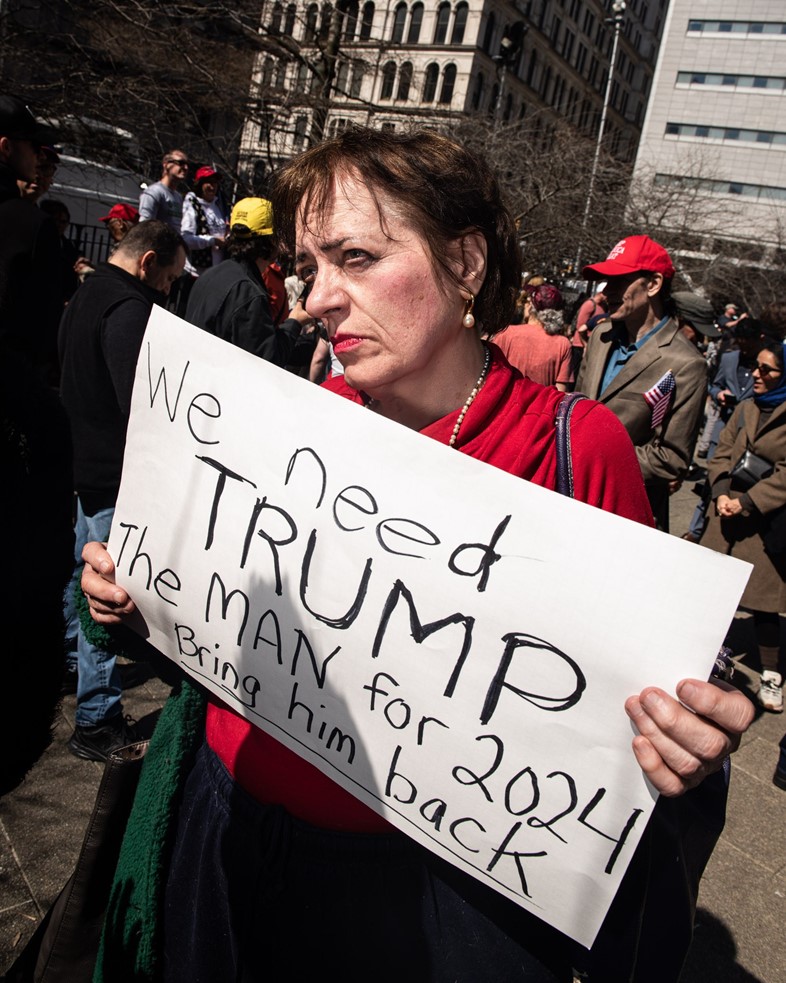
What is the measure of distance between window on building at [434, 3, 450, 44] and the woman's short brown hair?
58.0m

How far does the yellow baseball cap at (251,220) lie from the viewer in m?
4.31

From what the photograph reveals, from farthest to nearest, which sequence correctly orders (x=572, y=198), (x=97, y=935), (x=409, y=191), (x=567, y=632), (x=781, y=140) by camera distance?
(x=781, y=140)
(x=572, y=198)
(x=97, y=935)
(x=409, y=191)
(x=567, y=632)

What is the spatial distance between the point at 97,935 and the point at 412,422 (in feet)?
3.76

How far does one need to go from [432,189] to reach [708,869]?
2802 mm

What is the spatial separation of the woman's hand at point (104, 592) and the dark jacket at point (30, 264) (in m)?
2.26

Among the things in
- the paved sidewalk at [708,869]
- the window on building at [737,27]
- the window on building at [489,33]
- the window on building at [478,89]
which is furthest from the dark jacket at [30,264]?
the window on building at [737,27]

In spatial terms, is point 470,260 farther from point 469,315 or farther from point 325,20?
point 325,20

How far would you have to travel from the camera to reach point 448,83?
171 ft

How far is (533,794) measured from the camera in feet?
3.53

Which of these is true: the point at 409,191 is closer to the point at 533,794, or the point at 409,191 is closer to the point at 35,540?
the point at 35,540

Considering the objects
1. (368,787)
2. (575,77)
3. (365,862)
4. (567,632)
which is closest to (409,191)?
(567,632)

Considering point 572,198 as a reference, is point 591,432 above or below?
below

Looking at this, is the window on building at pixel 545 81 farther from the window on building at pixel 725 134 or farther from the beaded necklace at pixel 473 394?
the beaded necklace at pixel 473 394

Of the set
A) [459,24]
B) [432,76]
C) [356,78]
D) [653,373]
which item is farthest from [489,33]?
[653,373]
